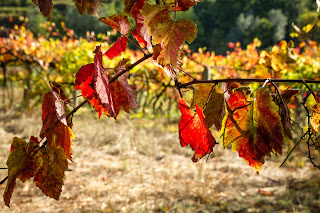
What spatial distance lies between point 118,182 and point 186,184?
0.84 metres

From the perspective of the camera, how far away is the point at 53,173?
0.55 metres

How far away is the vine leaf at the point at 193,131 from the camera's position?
478 mm

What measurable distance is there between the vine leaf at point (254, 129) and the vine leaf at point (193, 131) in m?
0.04

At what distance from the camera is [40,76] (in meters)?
6.12

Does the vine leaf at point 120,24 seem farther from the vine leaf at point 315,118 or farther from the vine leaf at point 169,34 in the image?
the vine leaf at point 315,118

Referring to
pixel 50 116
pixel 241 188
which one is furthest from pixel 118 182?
pixel 50 116

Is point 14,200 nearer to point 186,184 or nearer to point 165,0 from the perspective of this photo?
point 186,184

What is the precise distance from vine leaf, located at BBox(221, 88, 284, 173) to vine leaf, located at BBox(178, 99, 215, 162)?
0.04 meters

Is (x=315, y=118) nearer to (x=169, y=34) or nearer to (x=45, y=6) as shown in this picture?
(x=169, y=34)

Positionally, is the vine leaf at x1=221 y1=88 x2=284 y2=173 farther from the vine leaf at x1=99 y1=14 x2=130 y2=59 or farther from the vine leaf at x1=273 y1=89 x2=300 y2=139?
the vine leaf at x1=99 y1=14 x2=130 y2=59

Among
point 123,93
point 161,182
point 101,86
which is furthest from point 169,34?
point 161,182

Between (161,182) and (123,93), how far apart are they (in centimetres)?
306

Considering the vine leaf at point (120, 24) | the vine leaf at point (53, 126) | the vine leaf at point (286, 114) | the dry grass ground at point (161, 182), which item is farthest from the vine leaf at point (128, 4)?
the dry grass ground at point (161, 182)

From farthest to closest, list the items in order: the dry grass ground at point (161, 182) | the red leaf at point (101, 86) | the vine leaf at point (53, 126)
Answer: the dry grass ground at point (161, 182)
the vine leaf at point (53, 126)
the red leaf at point (101, 86)
